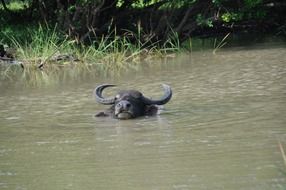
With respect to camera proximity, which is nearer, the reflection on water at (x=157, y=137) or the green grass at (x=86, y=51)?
the reflection on water at (x=157, y=137)

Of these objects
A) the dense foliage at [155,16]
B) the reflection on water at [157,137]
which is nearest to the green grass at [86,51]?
the dense foliage at [155,16]

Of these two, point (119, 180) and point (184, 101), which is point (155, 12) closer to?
point (184, 101)

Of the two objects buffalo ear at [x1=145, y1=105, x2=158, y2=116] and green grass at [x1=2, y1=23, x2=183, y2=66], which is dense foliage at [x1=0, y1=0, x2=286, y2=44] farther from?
buffalo ear at [x1=145, y1=105, x2=158, y2=116]

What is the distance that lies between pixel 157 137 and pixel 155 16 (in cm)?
1325

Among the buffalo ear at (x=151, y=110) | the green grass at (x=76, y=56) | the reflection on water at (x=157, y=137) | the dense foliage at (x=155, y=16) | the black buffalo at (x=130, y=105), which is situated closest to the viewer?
the reflection on water at (x=157, y=137)

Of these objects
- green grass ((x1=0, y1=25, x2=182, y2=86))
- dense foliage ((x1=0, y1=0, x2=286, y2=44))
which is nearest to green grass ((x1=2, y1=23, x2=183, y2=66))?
green grass ((x1=0, y1=25, x2=182, y2=86))

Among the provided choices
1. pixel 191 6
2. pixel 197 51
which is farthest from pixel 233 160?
pixel 191 6

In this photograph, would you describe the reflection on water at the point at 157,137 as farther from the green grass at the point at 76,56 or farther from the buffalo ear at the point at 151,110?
the green grass at the point at 76,56

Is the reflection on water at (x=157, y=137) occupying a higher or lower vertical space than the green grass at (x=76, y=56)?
higher

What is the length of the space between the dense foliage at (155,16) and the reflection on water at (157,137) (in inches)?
269

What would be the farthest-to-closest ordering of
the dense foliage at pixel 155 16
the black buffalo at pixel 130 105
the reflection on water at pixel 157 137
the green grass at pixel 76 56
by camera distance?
the dense foliage at pixel 155 16 < the green grass at pixel 76 56 < the black buffalo at pixel 130 105 < the reflection on water at pixel 157 137

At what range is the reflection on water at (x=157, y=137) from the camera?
5.91m

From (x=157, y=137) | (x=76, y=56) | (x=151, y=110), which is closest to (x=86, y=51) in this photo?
(x=76, y=56)

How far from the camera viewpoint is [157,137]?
7.70 m
